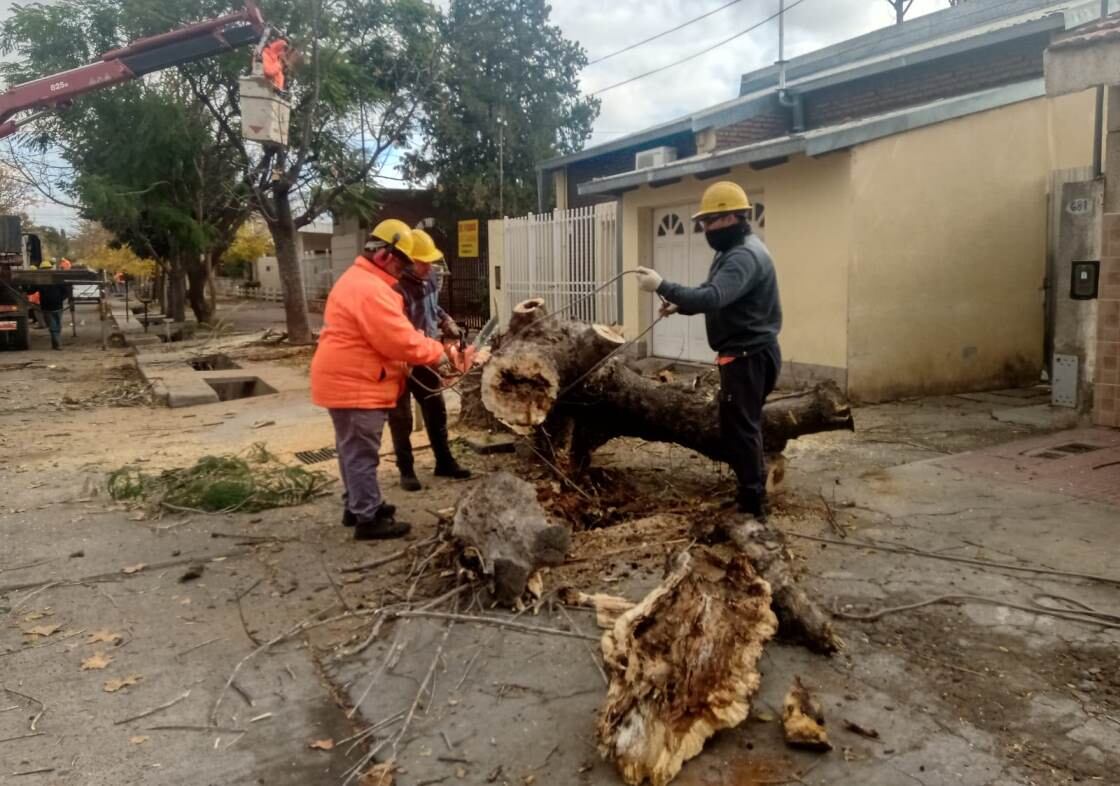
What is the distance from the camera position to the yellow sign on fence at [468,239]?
19.4 metres

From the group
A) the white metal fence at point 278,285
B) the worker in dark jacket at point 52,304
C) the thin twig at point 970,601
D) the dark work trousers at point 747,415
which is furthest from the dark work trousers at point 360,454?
the worker in dark jacket at point 52,304

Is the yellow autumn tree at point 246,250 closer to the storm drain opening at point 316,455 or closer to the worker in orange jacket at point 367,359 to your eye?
the storm drain opening at point 316,455

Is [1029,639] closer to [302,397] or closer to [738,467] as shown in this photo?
[738,467]

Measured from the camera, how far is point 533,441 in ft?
19.2

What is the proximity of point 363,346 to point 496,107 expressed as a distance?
21.4 metres

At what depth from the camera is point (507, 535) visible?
414 cm

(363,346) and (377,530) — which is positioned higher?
(363,346)

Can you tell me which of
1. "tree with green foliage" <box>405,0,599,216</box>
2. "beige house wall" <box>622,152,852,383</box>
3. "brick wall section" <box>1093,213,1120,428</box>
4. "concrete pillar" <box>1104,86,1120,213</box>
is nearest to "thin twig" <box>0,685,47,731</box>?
"brick wall section" <box>1093,213,1120,428</box>

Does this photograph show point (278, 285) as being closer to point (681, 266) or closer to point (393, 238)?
point (681, 266)

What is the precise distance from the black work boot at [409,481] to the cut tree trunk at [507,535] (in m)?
1.76

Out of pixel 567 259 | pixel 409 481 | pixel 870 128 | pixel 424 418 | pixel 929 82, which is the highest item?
pixel 929 82

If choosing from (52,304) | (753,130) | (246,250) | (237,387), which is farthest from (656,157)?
(246,250)

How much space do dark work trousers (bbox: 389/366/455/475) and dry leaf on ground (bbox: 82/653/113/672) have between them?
8.53 feet

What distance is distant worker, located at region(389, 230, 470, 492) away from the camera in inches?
241
